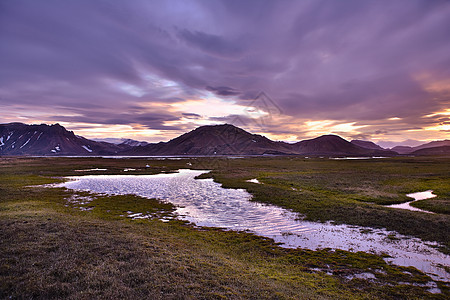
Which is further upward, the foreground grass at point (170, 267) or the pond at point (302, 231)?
the foreground grass at point (170, 267)

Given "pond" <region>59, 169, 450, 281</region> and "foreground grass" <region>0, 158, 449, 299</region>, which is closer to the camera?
"foreground grass" <region>0, 158, 449, 299</region>

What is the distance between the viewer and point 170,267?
35.4 ft

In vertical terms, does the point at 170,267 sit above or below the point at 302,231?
above

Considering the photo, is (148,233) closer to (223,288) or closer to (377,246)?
(223,288)

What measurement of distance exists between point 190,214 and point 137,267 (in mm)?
→ 14332

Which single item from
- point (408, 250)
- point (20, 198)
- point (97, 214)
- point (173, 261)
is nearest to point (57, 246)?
point (173, 261)

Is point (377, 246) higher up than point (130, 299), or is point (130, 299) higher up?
point (130, 299)

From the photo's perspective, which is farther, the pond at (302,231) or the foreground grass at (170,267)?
the pond at (302,231)

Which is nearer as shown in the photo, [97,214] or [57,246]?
[57,246]

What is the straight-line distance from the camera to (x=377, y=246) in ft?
52.1

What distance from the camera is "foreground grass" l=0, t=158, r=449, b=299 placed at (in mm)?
8875

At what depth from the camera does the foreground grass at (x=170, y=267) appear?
888 cm

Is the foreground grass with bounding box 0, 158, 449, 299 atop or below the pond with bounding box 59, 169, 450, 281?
atop

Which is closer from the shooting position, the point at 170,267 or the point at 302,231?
the point at 170,267
